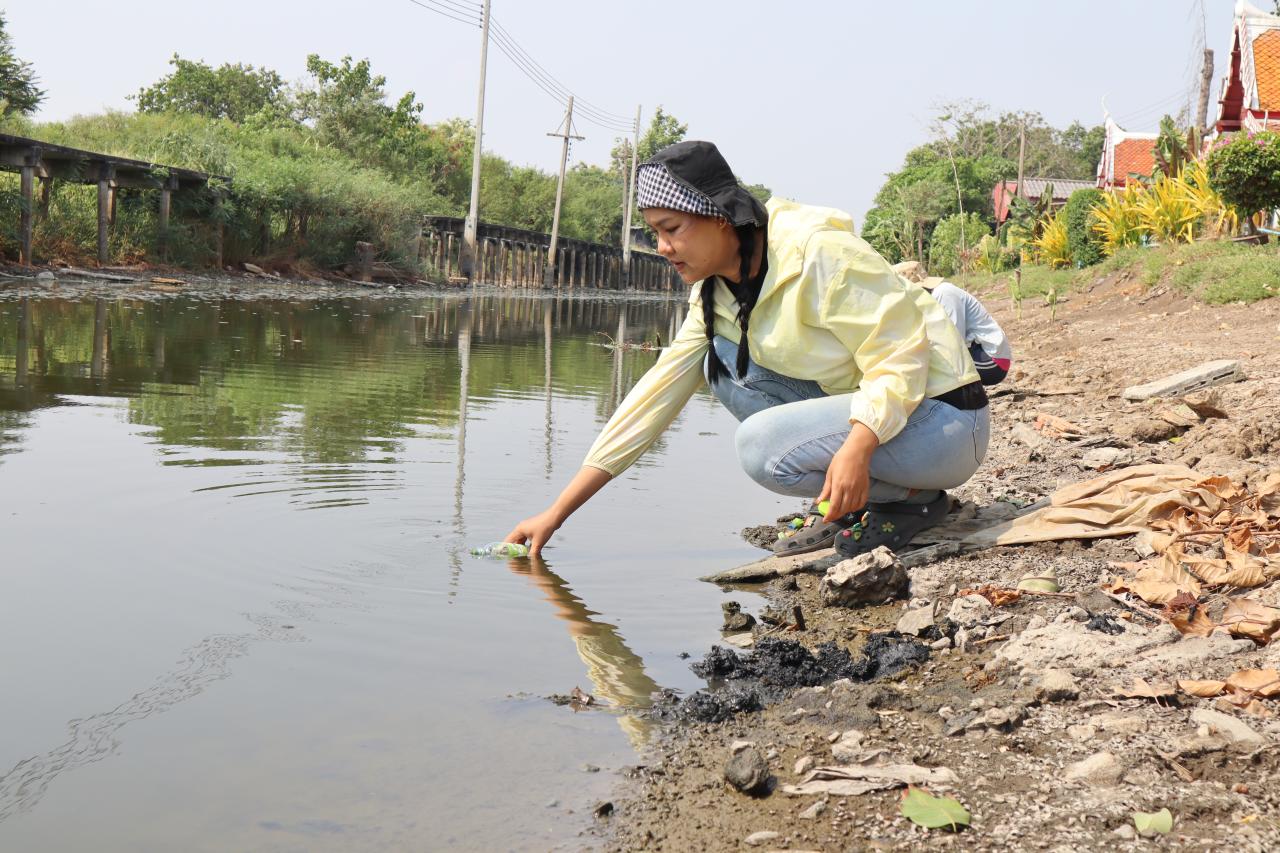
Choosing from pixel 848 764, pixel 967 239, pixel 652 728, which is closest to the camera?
pixel 848 764

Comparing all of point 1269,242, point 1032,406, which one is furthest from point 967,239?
point 1032,406

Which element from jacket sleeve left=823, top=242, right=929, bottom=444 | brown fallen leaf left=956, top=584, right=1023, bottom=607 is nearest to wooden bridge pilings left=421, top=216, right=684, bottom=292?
jacket sleeve left=823, top=242, right=929, bottom=444

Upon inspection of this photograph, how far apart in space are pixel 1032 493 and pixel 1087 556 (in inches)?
48.2

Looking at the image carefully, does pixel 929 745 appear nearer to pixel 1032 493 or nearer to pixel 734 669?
pixel 734 669

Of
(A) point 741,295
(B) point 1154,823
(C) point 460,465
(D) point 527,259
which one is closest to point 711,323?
(A) point 741,295

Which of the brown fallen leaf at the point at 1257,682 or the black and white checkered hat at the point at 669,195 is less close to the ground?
the black and white checkered hat at the point at 669,195

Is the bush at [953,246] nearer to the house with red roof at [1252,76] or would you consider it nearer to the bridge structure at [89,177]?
the house with red roof at [1252,76]

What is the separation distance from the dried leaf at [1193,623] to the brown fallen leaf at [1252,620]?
4 cm

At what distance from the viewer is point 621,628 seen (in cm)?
345

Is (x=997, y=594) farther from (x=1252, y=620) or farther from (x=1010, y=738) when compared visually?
(x=1010, y=738)

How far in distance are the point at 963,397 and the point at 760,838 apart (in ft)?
6.08

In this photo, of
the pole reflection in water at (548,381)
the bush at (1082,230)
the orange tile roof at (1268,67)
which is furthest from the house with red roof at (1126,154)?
the pole reflection in water at (548,381)

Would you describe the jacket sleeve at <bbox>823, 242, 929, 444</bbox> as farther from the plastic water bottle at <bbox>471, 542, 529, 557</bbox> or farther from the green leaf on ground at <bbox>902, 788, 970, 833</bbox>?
the green leaf on ground at <bbox>902, 788, 970, 833</bbox>

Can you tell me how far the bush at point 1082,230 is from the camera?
21.1 metres
